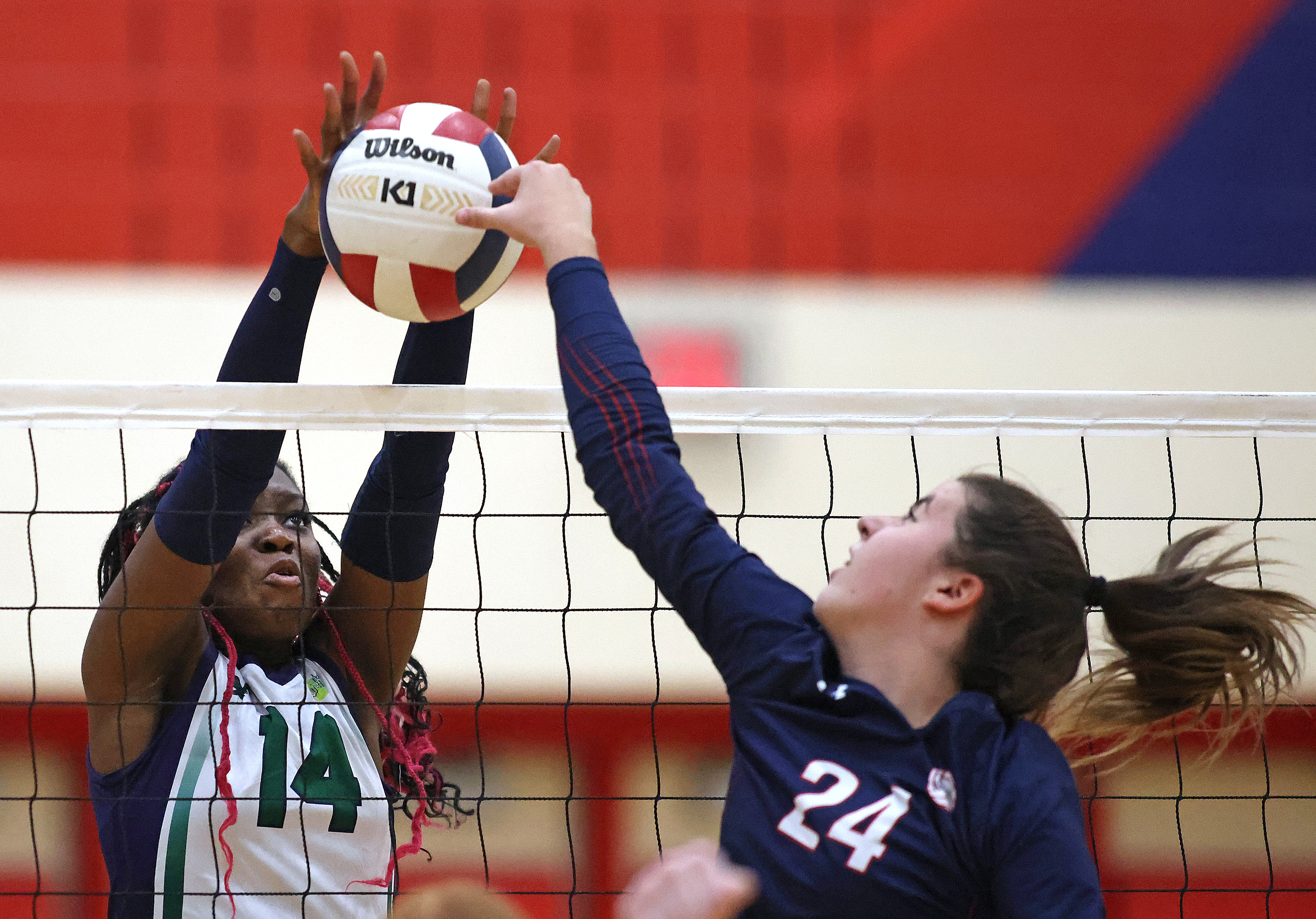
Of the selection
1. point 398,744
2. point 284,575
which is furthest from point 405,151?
point 398,744

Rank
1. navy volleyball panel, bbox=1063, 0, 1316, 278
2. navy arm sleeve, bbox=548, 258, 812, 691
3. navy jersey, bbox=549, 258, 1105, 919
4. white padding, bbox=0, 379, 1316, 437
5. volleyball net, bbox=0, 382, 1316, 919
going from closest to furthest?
navy jersey, bbox=549, 258, 1105, 919 → navy arm sleeve, bbox=548, 258, 812, 691 → white padding, bbox=0, 379, 1316, 437 → volleyball net, bbox=0, 382, 1316, 919 → navy volleyball panel, bbox=1063, 0, 1316, 278

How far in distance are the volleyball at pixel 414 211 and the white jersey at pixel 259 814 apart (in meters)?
0.62

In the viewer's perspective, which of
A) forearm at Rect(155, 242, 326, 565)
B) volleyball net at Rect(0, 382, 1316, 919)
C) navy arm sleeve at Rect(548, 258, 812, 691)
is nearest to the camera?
navy arm sleeve at Rect(548, 258, 812, 691)

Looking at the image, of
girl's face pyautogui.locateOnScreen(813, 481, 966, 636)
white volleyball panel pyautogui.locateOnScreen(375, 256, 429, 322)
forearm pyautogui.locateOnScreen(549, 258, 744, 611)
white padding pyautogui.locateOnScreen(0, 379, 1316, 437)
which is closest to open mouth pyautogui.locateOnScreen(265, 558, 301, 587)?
white padding pyautogui.locateOnScreen(0, 379, 1316, 437)

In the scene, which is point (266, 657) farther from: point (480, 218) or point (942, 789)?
point (942, 789)

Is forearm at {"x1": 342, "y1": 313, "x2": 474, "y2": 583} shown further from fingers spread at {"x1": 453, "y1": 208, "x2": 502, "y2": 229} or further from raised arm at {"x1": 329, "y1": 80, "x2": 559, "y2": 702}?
fingers spread at {"x1": 453, "y1": 208, "x2": 502, "y2": 229}

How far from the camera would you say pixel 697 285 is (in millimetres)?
5141

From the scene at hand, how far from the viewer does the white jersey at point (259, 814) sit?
6.66ft

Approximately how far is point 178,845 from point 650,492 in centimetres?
101

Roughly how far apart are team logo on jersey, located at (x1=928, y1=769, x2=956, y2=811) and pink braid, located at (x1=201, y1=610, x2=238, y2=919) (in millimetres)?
1085

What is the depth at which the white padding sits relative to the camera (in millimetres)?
2178

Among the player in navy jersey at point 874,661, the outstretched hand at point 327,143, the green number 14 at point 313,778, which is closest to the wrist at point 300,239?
the outstretched hand at point 327,143

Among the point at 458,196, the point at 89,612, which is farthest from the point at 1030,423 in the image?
the point at 89,612

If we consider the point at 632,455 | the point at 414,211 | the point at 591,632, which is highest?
the point at 414,211
